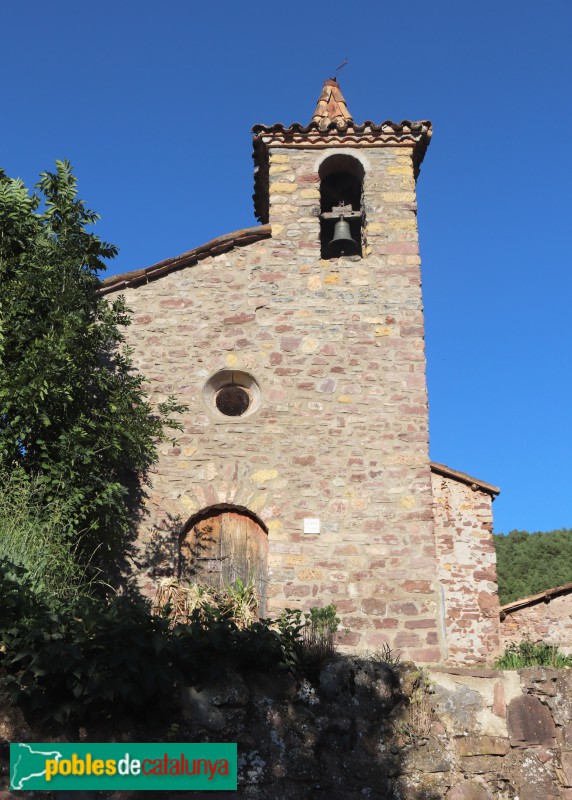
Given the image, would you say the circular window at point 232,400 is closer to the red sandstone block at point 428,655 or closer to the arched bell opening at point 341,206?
the arched bell opening at point 341,206

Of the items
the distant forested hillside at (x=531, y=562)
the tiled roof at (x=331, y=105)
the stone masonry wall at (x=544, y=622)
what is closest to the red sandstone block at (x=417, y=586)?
the stone masonry wall at (x=544, y=622)

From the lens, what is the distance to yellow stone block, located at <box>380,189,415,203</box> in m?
11.4

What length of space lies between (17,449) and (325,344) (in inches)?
155

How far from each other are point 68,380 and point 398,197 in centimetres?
523

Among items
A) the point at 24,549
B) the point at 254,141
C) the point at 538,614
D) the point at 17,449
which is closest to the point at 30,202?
the point at 17,449

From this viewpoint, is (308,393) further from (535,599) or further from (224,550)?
(535,599)

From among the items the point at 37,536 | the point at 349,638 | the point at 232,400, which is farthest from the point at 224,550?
the point at 37,536

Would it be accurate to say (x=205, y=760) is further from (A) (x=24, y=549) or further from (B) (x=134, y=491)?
(B) (x=134, y=491)

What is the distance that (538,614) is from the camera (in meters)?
15.1

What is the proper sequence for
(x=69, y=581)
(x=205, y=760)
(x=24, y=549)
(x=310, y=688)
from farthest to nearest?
1. (x=69, y=581)
2. (x=24, y=549)
3. (x=310, y=688)
4. (x=205, y=760)

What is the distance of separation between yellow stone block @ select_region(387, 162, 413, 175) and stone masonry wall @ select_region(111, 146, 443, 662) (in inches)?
0.9

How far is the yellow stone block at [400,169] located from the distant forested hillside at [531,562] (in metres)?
12.6

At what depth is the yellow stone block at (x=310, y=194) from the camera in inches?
451

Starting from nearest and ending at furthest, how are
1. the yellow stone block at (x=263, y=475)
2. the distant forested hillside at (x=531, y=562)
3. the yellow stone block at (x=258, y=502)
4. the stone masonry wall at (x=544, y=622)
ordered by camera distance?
the yellow stone block at (x=258, y=502) < the yellow stone block at (x=263, y=475) < the stone masonry wall at (x=544, y=622) < the distant forested hillside at (x=531, y=562)
